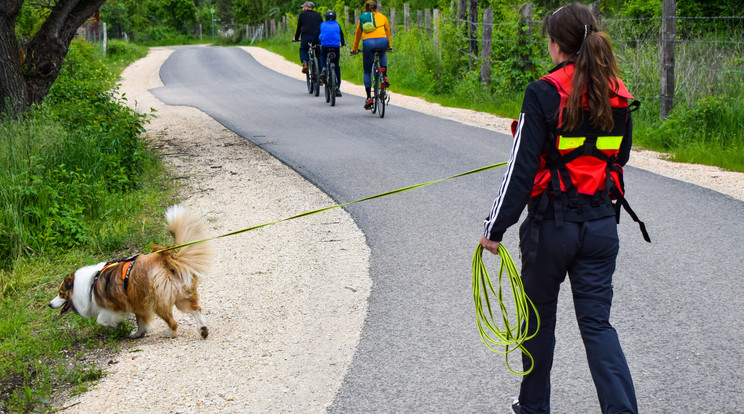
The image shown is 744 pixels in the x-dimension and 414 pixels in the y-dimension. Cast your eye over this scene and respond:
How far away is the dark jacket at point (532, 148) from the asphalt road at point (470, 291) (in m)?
1.22

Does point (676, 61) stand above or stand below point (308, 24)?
below

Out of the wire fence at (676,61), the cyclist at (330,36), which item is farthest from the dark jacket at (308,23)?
the wire fence at (676,61)

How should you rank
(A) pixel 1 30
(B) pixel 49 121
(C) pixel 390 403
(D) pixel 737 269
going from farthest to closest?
(A) pixel 1 30 < (B) pixel 49 121 < (D) pixel 737 269 < (C) pixel 390 403

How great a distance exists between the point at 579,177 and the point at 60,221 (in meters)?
6.00

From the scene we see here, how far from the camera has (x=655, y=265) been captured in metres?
5.82

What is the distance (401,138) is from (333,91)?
4.76 m

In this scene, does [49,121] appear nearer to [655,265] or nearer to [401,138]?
[401,138]

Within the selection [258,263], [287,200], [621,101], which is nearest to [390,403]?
[621,101]

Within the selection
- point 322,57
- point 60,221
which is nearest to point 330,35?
point 322,57

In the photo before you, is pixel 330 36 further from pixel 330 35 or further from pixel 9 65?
pixel 9 65

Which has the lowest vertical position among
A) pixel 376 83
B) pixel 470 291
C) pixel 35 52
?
pixel 470 291

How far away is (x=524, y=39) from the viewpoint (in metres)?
15.4

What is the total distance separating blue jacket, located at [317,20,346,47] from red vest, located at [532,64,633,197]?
13.6 metres

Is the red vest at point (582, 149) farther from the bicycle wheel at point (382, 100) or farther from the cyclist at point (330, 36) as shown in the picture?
the cyclist at point (330, 36)
